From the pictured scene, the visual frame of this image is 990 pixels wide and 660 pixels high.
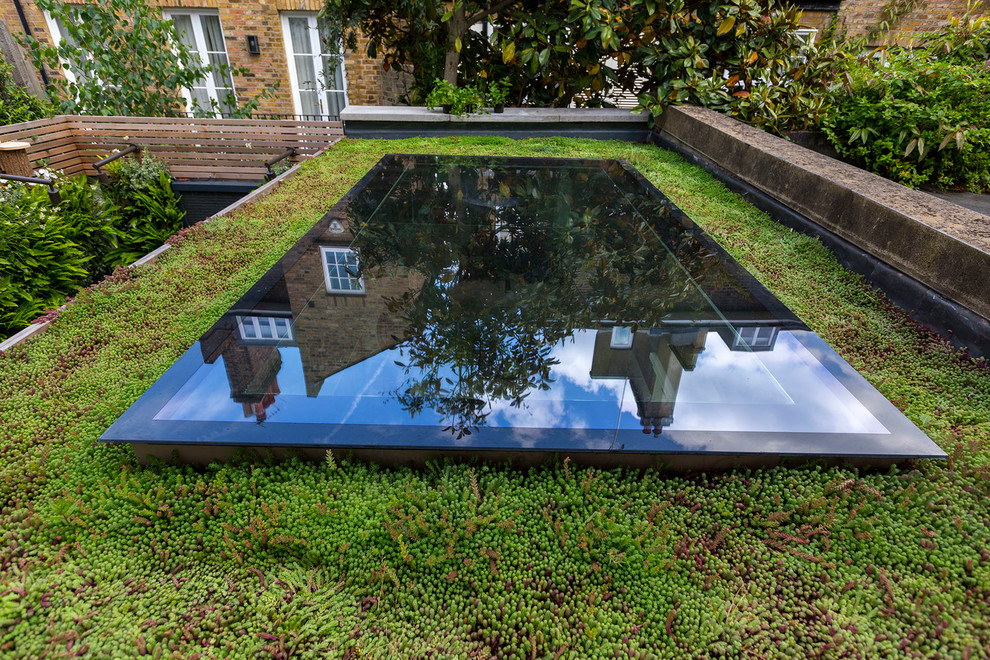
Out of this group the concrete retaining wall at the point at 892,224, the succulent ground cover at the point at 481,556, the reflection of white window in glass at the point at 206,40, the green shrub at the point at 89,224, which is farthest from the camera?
the reflection of white window in glass at the point at 206,40

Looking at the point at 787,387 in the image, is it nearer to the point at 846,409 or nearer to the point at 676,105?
the point at 846,409

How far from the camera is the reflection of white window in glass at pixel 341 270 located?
7.11 ft

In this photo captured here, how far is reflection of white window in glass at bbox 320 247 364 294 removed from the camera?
2.17 meters

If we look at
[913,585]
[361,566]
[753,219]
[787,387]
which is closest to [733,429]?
[787,387]

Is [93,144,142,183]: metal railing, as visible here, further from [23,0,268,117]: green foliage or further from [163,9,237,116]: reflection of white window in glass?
[163,9,237,116]: reflection of white window in glass

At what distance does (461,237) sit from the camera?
270cm

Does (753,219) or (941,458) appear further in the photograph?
(753,219)

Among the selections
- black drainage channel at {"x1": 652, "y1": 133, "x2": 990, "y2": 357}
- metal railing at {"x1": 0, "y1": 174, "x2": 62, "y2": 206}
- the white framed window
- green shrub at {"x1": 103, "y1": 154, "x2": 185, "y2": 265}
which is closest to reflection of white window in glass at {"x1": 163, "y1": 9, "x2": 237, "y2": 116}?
green shrub at {"x1": 103, "y1": 154, "x2": 185, "y2": 265}

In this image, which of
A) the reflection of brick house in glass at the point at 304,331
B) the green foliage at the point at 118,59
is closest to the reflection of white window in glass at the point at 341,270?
the reflection of brick house in glass at the point at 304,331

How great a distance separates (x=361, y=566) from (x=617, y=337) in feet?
3.89

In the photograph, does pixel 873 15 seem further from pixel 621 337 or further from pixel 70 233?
pixel 70 233

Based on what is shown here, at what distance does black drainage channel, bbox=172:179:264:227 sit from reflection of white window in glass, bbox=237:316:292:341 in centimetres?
482

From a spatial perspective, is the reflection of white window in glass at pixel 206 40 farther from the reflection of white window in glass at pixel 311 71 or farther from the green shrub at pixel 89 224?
the green shrub at pixel 89 224

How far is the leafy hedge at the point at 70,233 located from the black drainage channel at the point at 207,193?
0.42 meters
